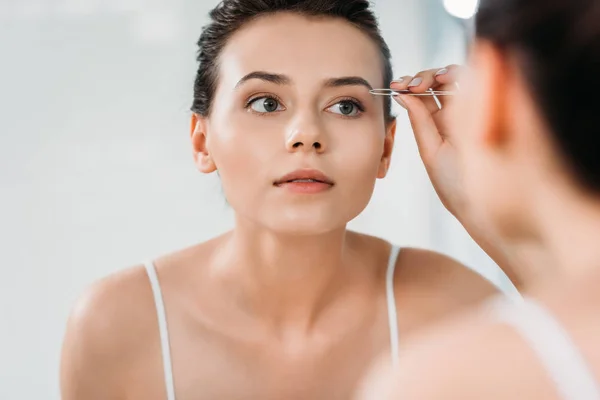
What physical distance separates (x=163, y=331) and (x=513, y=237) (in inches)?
20.9

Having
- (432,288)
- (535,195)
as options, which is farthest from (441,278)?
(535,195)

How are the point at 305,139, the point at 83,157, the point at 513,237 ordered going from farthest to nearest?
the point at 83,157 < the point at 305,139 < the point at 513,237

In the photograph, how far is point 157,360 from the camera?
3.10ft

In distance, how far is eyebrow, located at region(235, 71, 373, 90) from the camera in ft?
2.90

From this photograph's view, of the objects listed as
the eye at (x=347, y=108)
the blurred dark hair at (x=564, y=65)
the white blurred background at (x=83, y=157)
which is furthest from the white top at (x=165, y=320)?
the blurred dark hair at (x=564, y=65)

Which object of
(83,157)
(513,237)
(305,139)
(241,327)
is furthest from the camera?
(83,157)

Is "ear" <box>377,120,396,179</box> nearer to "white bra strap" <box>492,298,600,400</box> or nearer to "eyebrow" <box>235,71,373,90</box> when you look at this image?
"eyebrow" <box>235,71,373,90</box>

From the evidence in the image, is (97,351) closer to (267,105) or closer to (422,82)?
(267,105)

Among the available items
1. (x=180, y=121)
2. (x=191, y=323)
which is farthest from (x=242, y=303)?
(x=180, y=121)

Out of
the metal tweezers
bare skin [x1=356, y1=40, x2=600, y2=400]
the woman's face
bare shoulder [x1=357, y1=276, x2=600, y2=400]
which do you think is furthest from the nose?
bare shoulder [x1=357, y1=276, x2=600, y2=400]

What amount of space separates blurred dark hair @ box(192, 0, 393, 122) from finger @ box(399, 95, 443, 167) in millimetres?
39

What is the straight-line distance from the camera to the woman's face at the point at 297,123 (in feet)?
2.87

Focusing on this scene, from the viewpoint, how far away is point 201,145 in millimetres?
990

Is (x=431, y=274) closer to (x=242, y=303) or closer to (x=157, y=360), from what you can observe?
(x=242, y=303)
